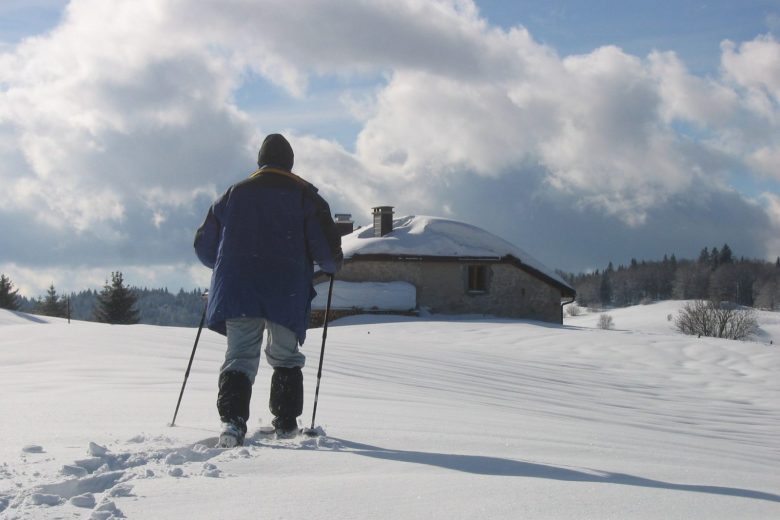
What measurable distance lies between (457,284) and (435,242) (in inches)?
77.5

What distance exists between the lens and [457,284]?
3306 cm

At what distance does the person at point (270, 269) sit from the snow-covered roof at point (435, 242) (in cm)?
2691

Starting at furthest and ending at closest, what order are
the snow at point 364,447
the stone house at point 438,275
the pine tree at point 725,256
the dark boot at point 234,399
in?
the pine tree at point 725,256 → the stone house at point 438,275 → the dark boot at point 234,399 → the snow at point 364,447

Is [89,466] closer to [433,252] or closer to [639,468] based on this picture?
[639,468]

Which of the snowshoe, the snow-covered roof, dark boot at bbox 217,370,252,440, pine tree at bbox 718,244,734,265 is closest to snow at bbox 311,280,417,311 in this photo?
the snow-covered roof

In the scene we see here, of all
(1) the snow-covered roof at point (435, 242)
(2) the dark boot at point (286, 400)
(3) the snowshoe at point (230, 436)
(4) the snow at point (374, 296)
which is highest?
(1) the snow-covered roof at point (435, 242)

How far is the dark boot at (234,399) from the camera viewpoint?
4148 millimetres

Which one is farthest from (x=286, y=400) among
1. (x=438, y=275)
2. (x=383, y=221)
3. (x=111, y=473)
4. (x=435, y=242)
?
(x=383, y=221)

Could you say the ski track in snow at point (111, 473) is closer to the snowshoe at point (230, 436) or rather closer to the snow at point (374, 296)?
the snowshoe at point (230, 436)

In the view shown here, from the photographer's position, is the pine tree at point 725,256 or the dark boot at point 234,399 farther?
the pine tree at point 725,256

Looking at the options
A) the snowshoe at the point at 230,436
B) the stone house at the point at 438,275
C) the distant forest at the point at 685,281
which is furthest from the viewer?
the distant forest at the point at 685,281

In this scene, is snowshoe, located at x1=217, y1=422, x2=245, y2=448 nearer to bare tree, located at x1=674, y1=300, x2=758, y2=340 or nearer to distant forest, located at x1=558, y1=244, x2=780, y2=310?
bare tree, located at x1=674, y1=300, x2=758, y2=340

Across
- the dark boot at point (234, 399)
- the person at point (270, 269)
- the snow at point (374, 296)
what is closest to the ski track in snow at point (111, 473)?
the dark boot at point (234, 399)

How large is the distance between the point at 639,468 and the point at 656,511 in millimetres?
1104
